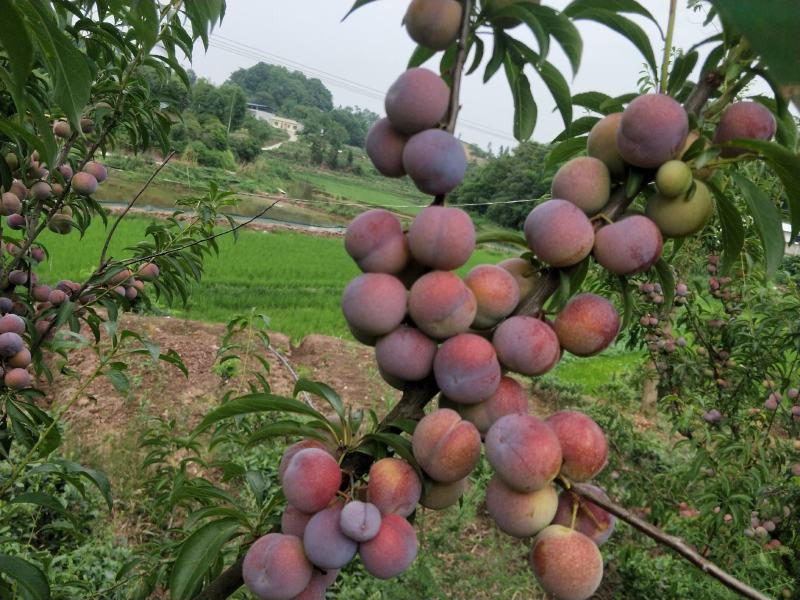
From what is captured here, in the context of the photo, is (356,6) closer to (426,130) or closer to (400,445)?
(426,130)

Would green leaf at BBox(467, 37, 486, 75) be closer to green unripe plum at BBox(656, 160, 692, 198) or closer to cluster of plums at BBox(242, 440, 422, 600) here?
green unripe plum at BBox(656, 160, 692, 198)

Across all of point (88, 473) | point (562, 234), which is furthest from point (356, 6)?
point (88, 473)

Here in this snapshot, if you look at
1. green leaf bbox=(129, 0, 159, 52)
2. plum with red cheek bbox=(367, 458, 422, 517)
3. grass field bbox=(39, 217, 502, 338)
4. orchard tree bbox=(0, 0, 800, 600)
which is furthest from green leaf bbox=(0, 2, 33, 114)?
grass field bbox=(39, 217, 502, 338)

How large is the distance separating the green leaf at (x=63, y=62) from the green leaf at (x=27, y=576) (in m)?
0.67

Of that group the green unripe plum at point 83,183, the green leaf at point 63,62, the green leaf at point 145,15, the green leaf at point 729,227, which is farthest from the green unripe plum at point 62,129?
the green leaf at point 729,227

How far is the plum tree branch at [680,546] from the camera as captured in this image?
42 centimetres

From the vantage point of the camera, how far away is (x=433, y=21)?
55 cm

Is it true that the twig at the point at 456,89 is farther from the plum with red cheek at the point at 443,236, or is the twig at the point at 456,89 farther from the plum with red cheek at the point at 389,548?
the plum with red cheek at the point at 389,548

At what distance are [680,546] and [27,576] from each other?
93 centimetres

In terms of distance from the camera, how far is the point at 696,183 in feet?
1.86

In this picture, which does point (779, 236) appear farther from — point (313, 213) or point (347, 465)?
point (313, 213)

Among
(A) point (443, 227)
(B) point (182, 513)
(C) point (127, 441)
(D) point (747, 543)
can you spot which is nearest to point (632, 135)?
(A) point (443, 227)

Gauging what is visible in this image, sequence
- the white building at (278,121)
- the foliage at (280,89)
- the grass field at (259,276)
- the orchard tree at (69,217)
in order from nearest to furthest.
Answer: the orchard tree at (69,217) → the grass field at (259,276) → the white building at (278,121) → the foliage at (280,89)

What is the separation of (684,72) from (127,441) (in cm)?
420
